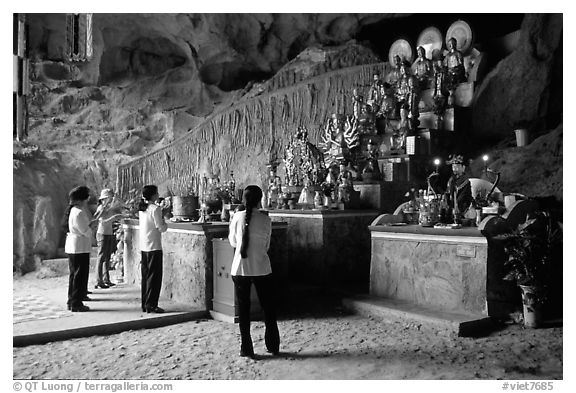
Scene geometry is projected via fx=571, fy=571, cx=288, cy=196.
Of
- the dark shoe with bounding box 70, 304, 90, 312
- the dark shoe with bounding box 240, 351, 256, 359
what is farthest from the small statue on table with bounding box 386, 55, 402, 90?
the dark shoe with bounding box 240, 351, 256, 359

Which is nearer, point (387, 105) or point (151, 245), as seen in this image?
point (151, 245)

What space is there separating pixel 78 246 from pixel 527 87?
23.9ft

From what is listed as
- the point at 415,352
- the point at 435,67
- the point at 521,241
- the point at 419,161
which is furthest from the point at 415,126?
the point at 415,352

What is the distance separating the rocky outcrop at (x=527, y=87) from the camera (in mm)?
8969

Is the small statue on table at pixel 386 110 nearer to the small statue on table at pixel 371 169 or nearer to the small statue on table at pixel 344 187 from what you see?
the small statue on table at pixel 371 169

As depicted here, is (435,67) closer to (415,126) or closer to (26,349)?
(415,126)

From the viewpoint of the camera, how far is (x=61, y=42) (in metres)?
12.6

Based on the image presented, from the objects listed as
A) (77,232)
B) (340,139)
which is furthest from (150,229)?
(340,139)

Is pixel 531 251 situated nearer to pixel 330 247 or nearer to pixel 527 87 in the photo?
pixel 330 247

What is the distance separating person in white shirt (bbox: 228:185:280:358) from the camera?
4.34 meters

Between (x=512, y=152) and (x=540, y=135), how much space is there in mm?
779

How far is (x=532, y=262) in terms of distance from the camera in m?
5.18

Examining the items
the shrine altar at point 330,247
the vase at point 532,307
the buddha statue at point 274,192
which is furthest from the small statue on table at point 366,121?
the vase at point 532,307

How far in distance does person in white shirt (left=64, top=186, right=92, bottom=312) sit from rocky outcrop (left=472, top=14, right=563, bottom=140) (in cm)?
647
